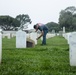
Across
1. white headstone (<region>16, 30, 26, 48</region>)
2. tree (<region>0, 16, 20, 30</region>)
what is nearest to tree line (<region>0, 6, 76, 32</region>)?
tree (<region>0, 16, 20, 30</region>)

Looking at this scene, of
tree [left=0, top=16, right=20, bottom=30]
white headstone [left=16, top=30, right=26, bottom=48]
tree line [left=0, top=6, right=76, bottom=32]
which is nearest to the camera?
white headstone [left=16, top=30, right=26, bottom=48]

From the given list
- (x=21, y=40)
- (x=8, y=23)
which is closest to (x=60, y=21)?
(x=8, y=23)

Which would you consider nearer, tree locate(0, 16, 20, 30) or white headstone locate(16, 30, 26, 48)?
white headstone locate(16, 30, 26, 48)

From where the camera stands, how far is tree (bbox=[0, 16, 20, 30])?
102 m

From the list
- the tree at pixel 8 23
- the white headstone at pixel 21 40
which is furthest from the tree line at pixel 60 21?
the white headstone at pixel 21 40

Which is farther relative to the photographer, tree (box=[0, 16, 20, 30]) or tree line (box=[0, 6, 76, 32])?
tree (box=[0, 16, 20, 30])

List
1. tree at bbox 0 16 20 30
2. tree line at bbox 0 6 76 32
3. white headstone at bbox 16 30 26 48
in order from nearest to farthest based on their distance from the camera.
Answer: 1. white headstone at bbox 16 30 26 48
2. tree line at bbox 0 6 76 32
3. tree at bbox 0 16 20 30

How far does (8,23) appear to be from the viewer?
103875 mm

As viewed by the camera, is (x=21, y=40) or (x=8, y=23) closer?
(x=21, y=40)

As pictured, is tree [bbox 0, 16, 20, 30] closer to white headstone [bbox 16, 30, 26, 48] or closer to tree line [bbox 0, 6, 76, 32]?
tree line [bbox 0, 6, 76, 32]

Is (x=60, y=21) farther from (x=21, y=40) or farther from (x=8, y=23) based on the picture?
(x=21, y=40)

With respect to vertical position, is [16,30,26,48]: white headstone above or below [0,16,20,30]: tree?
below

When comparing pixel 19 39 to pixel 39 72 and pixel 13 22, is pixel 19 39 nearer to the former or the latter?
pixel 39 72

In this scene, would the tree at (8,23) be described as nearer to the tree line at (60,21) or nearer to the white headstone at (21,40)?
the tree line at (60,21)
